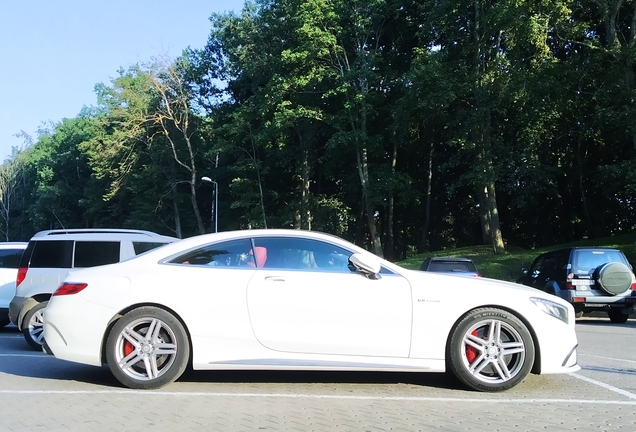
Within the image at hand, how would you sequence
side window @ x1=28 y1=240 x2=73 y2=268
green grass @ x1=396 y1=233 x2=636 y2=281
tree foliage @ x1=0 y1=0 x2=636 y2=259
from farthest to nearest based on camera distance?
1. tree foliage @ x1=0 y1=0 x2=636 y2=259
2. green grass @ x1=396 y1=233 x2=636 y2=281
3. side window @ x1=28 y1=240 x2=73 y2=268

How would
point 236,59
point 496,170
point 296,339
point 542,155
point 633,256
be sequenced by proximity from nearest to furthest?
point 296,339
point 633,256
point 496,170
point 542,155
point 236,59

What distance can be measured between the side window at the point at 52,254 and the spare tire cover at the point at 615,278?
35.0 feet

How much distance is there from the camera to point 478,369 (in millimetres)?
5961

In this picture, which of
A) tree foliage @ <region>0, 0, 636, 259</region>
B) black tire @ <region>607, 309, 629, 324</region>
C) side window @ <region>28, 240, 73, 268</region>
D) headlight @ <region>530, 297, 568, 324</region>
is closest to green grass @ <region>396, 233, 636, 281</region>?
tree foliage @ <region>0, 0, 636, 259</region>

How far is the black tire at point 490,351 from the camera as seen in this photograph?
593 centimetres

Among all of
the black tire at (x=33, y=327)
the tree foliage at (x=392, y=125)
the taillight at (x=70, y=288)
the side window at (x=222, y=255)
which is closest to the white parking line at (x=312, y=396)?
the taillight at (x=70, y=288)

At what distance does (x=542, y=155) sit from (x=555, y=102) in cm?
807

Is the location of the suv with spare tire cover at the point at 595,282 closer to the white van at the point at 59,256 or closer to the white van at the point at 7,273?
the white van at the point at 59,256

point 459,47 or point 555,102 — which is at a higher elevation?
A: point 459,47

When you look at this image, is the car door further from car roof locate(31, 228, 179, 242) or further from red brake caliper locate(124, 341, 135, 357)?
car roof locate(31, 228, 179, 242)

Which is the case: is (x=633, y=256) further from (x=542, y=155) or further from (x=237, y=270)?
(x=237, y=270)

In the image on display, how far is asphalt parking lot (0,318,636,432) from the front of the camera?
491cm

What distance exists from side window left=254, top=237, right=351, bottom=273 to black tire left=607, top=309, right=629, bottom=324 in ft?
34.4

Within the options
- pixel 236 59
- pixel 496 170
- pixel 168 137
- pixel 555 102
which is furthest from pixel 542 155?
pixel 168 137
